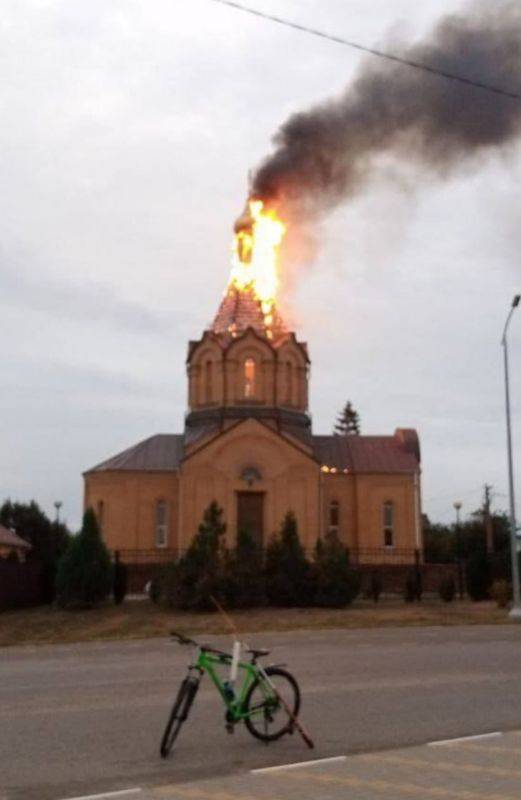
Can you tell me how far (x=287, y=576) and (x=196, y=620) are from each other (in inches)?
159

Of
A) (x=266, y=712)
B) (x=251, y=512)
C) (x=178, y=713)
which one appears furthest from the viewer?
(x=251, y=512)

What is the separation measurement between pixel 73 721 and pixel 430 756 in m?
4.12

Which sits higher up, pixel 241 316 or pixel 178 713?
pixel 241 316

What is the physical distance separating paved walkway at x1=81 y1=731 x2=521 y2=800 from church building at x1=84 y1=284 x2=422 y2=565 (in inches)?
1341

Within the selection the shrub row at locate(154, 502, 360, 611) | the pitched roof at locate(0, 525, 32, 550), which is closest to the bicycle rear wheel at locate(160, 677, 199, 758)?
the shrub row at locate(154, 502, 360, 611)

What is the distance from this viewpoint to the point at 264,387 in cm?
4497

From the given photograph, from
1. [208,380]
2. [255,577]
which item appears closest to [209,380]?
[208,380]

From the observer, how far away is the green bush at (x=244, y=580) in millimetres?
29953

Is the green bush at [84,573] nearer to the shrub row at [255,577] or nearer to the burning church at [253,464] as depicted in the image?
the shrub row at [255,577]

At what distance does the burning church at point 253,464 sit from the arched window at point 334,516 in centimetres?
5

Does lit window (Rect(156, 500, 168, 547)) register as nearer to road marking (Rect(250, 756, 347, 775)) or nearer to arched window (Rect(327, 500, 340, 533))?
arched window (Rect(327, 500, 340, 533))

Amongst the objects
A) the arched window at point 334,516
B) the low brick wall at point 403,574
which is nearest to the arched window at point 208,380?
the arched window at point 334,516

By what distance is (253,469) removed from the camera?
42.6 metres

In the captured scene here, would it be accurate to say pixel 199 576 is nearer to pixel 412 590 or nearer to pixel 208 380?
pixel 412 590
